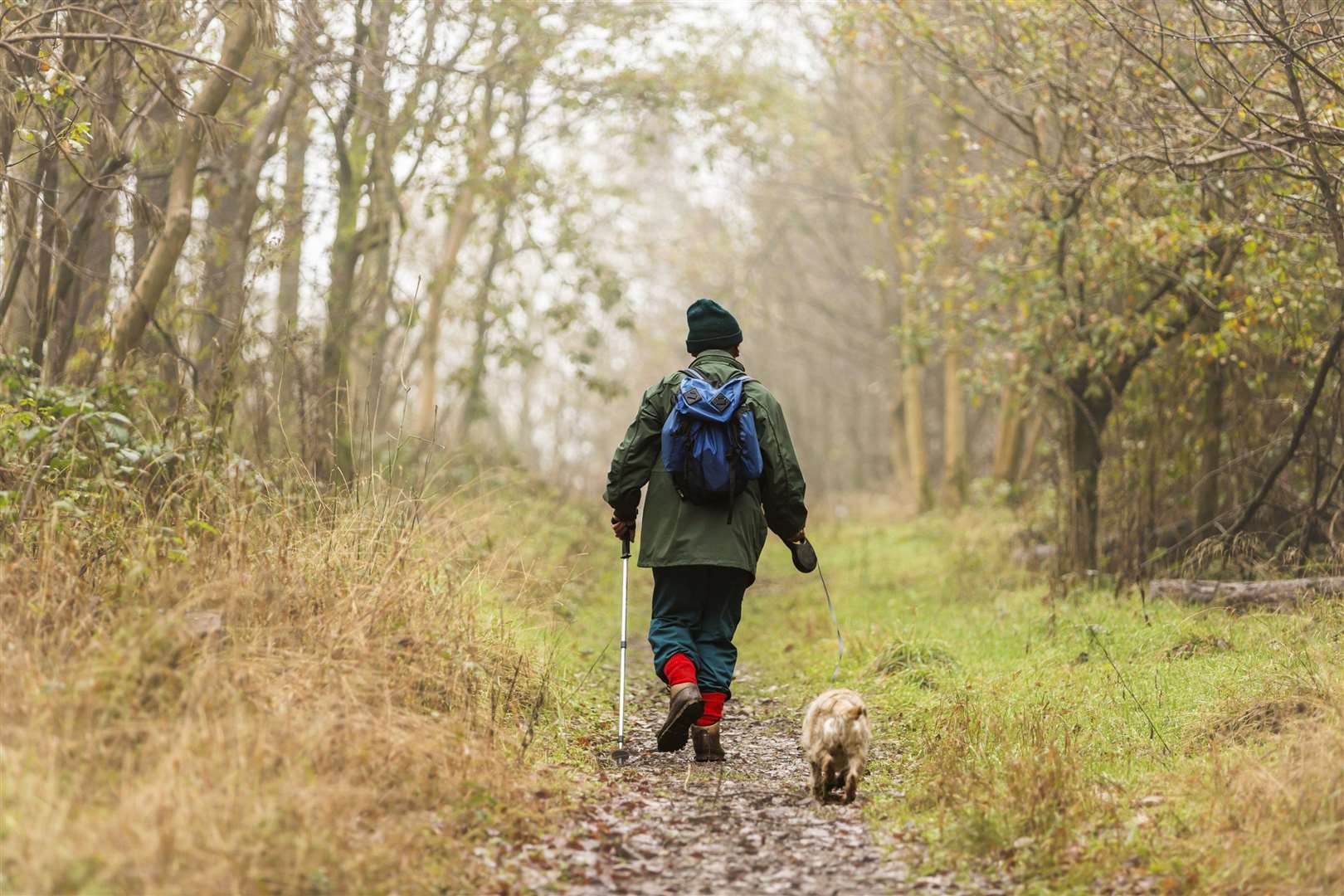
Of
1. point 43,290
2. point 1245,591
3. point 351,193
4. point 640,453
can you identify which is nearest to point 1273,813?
point 640,453

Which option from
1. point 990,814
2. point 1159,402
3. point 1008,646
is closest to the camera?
point 990,814

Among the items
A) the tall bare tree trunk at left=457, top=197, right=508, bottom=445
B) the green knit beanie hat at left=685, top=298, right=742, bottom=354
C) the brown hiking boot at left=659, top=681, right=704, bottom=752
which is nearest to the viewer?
the brown hiking boot at left=659, top=681, right=704, bottom=752

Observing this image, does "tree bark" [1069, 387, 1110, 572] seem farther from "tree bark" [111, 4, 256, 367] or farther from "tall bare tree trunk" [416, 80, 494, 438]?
"tall bare tree trunk" [416, 80, 494, 438]

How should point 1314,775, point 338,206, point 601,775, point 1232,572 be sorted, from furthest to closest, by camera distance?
point 338,206 → point 1232,572 → point 601,775 → point 1314,775

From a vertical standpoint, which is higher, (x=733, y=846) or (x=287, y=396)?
(x=287, y=396)

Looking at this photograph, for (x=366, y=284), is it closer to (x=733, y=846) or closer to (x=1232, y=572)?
(x=1232, y=572)

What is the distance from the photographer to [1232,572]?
9664 millimetres

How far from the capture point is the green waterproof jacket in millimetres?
6172

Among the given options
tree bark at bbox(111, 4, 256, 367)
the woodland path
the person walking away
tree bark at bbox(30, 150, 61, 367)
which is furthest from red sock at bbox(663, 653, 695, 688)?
tree bark at bbox(30, 150, 61, 367)

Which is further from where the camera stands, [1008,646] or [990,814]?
[1008,646]

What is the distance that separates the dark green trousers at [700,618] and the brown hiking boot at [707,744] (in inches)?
8.8

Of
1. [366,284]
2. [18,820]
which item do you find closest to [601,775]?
[18,820]

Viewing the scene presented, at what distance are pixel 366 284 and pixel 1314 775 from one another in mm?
12787

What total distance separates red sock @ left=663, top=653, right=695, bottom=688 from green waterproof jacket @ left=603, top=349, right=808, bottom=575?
47cm
